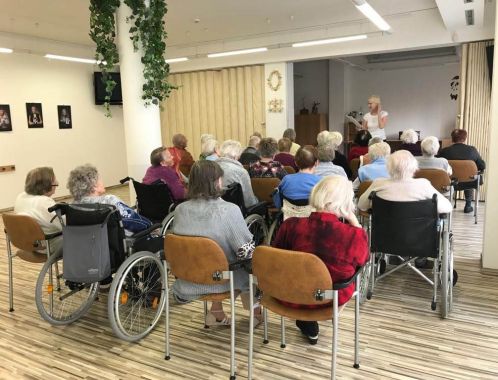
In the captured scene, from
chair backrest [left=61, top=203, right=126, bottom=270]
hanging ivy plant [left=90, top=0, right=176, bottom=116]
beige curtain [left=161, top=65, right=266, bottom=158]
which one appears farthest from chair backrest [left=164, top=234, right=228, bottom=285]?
beige curtain [left=161, top=65, right=266, bottom=158]

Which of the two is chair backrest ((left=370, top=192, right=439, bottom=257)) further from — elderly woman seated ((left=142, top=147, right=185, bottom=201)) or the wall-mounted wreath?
the wall-mounted wreath

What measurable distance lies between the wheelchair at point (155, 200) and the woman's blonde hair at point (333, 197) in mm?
2165

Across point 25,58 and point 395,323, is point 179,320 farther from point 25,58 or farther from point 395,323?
point 25,58

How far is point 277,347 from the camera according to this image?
284 centimetres

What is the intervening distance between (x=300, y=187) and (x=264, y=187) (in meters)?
0.90

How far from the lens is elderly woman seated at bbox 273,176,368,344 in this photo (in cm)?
224

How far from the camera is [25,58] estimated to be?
26.4ft

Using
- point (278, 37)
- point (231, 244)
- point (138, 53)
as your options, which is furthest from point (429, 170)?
point (278, 37)

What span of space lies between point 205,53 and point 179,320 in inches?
272

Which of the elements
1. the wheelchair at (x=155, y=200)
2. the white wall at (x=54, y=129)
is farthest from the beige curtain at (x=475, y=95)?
the white wall at (x=54, y=129)

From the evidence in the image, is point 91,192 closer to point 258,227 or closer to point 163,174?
point 163,174

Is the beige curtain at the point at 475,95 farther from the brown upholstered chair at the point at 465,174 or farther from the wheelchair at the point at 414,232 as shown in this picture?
the wheelchair at the point at 414,232

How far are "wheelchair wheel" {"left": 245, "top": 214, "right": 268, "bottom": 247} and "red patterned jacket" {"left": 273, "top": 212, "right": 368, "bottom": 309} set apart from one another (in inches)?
58.3

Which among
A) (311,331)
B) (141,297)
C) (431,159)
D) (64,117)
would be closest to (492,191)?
(431,159)
